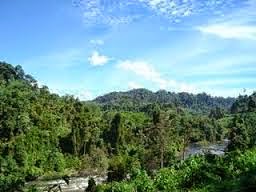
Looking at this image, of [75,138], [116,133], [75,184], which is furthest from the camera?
[116,133]

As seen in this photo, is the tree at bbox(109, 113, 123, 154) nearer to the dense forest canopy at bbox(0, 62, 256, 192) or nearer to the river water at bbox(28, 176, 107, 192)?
the dense forest canopy at bbox(0, 62, 256, 192)

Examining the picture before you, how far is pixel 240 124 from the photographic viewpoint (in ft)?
287

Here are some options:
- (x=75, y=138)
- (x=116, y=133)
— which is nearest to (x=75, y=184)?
(x=75, y=138)

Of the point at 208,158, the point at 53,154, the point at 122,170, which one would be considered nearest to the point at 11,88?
the point at 53,154

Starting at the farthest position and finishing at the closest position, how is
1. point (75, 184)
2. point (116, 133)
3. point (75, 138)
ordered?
point (116, 133), point (75, 138), point (75, 184)

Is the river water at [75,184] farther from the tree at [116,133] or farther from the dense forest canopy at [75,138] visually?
the tree at [116,133]

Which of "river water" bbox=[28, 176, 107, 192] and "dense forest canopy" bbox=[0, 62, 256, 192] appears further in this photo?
"dense forest canopy" bbox=[0, 62, 256, 192]

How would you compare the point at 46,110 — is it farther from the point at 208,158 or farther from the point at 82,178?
the point at 208,158

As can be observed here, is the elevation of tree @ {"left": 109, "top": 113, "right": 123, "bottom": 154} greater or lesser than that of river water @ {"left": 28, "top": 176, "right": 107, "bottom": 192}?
greater

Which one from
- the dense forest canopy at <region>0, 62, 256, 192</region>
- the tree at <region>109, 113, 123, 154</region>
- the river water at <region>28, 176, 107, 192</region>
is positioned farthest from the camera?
the tree at <region>109, 113, 123, 154</region>

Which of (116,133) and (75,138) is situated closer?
(75,138)

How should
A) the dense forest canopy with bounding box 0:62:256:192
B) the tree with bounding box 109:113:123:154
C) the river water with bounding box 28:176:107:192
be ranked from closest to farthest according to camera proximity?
1. the river water with bounding box 28:176:107:192
2. the dense forest canopy with bounding box 0:62:256:192
3. the tree with bounding box 109:113:123:154

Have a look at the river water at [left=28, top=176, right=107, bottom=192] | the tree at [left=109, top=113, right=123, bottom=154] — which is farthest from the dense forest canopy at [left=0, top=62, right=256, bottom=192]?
the river water at [left=28, top=176, right=107, bottom=192]

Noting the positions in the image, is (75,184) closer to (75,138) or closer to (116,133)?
(75,138)
